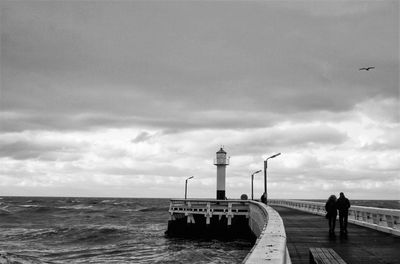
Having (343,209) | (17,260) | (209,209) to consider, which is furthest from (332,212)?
(209,209)

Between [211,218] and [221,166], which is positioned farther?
[221,166]

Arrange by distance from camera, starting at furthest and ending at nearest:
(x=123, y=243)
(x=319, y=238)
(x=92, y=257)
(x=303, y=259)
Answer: (x=123, y=243) < (x=92, y=257) < (x=319, y=238) < (x=303, y=259)

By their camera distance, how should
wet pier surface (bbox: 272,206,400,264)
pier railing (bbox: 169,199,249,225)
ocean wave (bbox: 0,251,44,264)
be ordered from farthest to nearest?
pier railing (bbox: 169,199,249,225) → ocean wave (bbox: 0,251,44,264) → wet pier surface (bbox: 272,206,400,264)

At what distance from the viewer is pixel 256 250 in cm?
508

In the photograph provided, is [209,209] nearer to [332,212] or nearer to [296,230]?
[296,230]

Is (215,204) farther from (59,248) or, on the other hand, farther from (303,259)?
(303,259)

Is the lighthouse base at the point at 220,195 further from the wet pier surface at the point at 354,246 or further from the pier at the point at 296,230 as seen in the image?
the wet pier surface at the point at 354,246

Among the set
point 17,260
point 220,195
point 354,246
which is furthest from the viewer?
point 220,195

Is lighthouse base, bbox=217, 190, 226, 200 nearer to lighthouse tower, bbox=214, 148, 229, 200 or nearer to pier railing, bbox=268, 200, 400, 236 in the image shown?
lighthouse tower, bbox=214, 148, 229, 200

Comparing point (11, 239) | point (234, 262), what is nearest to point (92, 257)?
point (234, 262)

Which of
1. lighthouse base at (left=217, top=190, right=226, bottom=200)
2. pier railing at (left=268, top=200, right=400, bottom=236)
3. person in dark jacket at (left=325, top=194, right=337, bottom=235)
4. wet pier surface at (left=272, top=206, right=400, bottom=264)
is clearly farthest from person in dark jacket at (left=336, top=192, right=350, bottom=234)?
lighthouse base at (left=217, top=190, right=226, bottom=200)

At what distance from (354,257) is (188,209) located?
3145 cm

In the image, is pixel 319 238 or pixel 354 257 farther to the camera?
pixel 319 238

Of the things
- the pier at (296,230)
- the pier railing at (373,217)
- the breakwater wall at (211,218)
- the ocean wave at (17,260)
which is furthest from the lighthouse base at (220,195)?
the ocean wave at (17,260)
